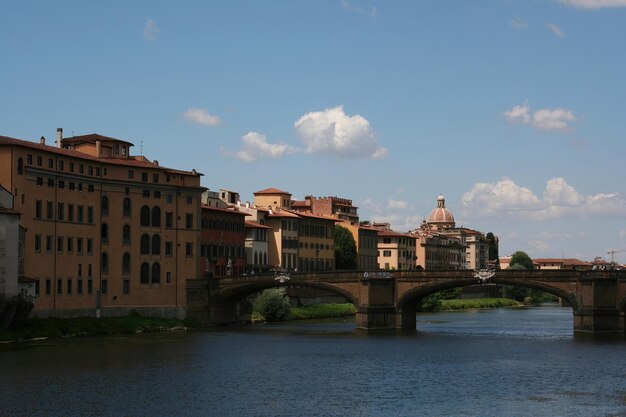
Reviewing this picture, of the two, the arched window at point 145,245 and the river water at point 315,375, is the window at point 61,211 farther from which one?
the river water at point 315,375

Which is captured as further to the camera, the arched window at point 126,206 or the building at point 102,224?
the arched window at point 126,206

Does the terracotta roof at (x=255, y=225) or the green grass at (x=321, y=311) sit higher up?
the terracotta roof at (x=255, y=225)

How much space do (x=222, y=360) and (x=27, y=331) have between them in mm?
20157

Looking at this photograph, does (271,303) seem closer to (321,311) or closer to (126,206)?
(321,311)

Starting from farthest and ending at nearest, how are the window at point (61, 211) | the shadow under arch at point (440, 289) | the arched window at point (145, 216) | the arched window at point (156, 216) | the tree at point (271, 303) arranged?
the tree at point (271, 303), the arched window at point (156, 216), the arched window at point (145, 216), the shadow under arch at point (440, 289), the window at point (61, 211)

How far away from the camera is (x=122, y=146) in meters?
117

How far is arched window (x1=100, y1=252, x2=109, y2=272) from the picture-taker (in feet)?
351

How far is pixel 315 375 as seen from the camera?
71375mm

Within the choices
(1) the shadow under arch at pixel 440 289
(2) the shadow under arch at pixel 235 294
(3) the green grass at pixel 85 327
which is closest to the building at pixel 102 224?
(3) the green grass at pixel 85 327

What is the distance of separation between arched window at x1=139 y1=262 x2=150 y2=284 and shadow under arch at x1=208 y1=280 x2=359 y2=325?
25.0 ft

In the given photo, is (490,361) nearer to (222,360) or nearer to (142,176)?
(222,360)

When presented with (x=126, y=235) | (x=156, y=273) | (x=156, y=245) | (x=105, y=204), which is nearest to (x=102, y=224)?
(x=105, y=204)

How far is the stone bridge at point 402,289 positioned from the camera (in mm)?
104188

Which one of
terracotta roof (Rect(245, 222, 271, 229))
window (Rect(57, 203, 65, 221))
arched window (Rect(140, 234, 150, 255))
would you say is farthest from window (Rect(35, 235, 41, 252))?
terracotta roof (Rect(245, 222, 271, 229))
